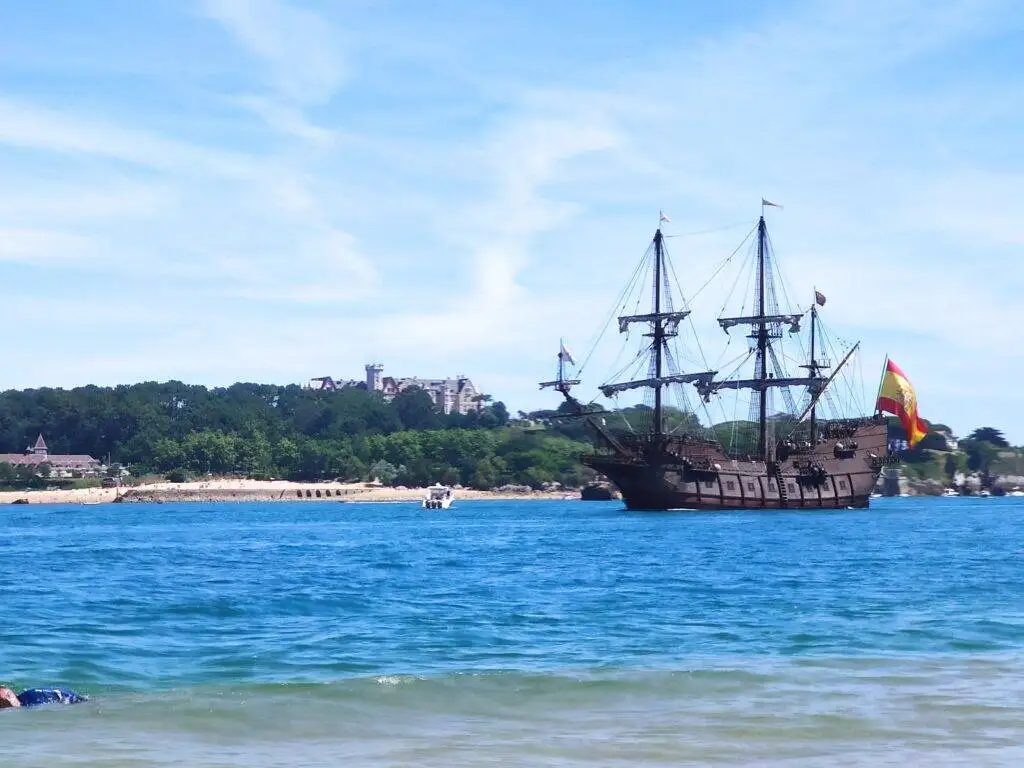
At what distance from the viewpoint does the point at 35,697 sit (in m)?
17.8

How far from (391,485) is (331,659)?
178 meters

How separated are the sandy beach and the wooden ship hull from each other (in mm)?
80961

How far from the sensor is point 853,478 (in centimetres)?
11162

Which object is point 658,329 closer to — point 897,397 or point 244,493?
point 897,397

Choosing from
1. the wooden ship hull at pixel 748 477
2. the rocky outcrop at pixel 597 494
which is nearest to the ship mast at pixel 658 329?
the wooden ship hull at pixel 748 477

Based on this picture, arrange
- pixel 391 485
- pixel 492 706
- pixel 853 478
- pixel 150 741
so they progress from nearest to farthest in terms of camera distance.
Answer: pixel 150 741 < pixel 492 706 < pixel 853 478 < pixel 391 485

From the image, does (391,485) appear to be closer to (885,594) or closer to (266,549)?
(266,549)

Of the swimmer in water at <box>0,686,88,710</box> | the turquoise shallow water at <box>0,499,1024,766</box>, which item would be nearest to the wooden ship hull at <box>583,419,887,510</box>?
the turquoise shallow water at <box>0,499,1024,766</box>

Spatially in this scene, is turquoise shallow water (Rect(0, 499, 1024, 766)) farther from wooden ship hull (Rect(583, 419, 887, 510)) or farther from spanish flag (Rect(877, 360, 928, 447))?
spanish flag (Rect(877, 360, 928, 447))

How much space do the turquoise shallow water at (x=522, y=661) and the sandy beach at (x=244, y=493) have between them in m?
135

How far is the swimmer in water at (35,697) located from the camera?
1744cm

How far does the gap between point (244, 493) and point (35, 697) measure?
16949 centimetres

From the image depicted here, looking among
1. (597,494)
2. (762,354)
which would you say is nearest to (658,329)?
(762,354)

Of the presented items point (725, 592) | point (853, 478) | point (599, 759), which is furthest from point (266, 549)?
point (853, 478)
